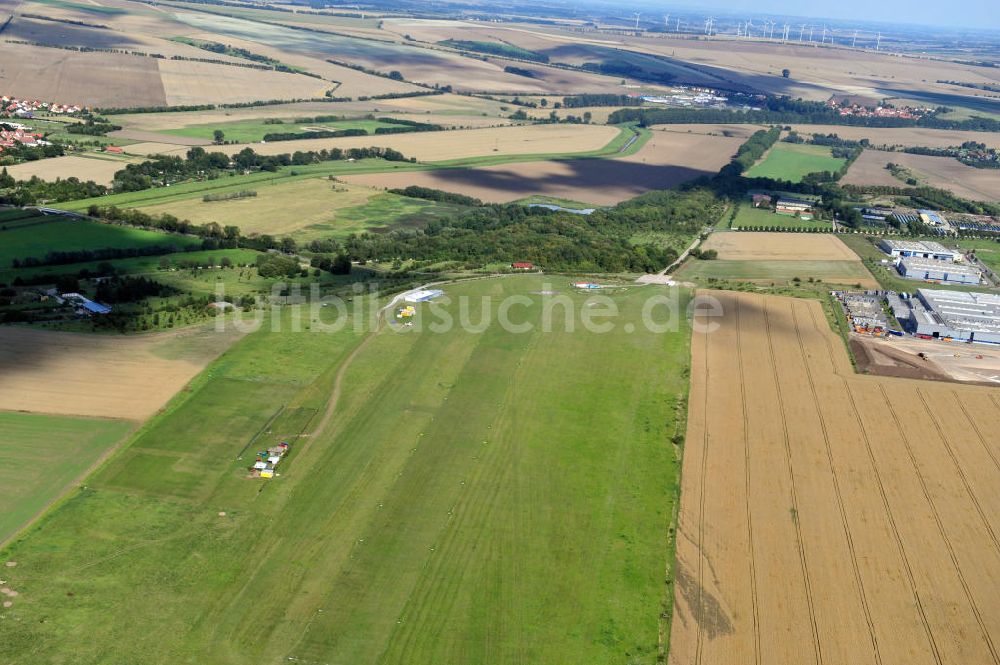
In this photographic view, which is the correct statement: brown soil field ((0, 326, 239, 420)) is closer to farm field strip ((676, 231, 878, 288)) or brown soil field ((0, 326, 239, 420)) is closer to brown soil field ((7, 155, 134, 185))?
farm field strip ((676, 231, 878, 288))

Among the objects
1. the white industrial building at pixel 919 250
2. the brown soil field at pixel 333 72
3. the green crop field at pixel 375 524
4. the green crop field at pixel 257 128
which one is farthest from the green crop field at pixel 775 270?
the brown soil field at pixel 333 72

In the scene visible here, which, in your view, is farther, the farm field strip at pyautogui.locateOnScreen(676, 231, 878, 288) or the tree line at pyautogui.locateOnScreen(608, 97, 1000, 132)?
the tree line at pyautogui.locateOnScreen(608, 97, 1000, 132)

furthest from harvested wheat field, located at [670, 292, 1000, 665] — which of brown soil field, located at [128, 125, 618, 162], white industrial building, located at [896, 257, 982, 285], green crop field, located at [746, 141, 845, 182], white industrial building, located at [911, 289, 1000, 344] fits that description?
brown soil field, located at [128, 125, 618, 162]

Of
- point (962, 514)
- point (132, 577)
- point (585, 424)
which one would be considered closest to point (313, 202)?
point (585, 424)

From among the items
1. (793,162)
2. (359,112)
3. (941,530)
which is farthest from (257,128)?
(941,530)

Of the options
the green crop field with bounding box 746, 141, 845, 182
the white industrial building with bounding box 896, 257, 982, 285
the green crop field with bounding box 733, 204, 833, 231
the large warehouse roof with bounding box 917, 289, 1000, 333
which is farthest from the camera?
the green crop field with bounding box 746, 141, 845, 182

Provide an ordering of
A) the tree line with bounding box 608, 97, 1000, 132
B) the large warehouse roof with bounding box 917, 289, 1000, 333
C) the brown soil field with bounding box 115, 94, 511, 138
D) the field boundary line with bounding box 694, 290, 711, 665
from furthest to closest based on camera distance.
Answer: the tree line with bounding box 608, 97, 1000, 132 < the brown soil field with bounding box 115, 94, 511, 138 < the large warehouse roof with bounding box 917, 289, 1000, 333 < the field boundary line with bounding box 694, 290, 711, 665
